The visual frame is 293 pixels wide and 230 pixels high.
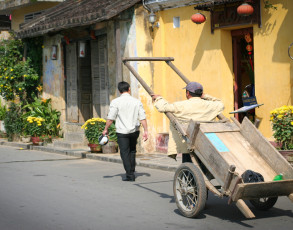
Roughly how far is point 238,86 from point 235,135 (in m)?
6.91

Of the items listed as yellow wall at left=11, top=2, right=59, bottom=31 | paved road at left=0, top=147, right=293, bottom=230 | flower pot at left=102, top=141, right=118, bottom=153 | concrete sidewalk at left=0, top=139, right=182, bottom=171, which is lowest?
paved road at left=0, top=147, right=293, bottom=230

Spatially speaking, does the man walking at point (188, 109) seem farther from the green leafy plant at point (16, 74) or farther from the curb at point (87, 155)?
the green leafy plant at point (16, 74)

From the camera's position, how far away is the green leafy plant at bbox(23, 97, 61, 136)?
63.3ft

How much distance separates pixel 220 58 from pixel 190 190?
724 cm

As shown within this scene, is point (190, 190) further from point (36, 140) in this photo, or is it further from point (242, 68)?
point (36, 140)

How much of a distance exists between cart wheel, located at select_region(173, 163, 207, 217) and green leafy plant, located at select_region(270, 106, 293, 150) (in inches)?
178

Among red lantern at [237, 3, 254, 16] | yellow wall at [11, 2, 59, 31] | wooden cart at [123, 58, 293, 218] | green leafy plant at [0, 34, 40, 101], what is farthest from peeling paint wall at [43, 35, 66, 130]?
wooden cart at [123, 58, 293, 218]

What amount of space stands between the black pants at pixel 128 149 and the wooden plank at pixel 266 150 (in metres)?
3.41

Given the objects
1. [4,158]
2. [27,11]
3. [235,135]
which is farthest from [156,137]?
[27,11]

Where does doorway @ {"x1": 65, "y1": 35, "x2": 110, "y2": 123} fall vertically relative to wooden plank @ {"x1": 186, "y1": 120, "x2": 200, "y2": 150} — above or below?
above

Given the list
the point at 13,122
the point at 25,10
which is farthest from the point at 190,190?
the point at 25,10

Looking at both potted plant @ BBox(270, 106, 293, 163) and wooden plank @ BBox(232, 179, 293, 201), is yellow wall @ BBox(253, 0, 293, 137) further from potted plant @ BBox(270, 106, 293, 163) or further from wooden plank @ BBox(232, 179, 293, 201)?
wooden plank @ BBox(232, 179, 293, 201)

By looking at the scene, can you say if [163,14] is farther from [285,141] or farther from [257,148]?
[257,148]

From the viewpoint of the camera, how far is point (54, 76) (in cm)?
2009
